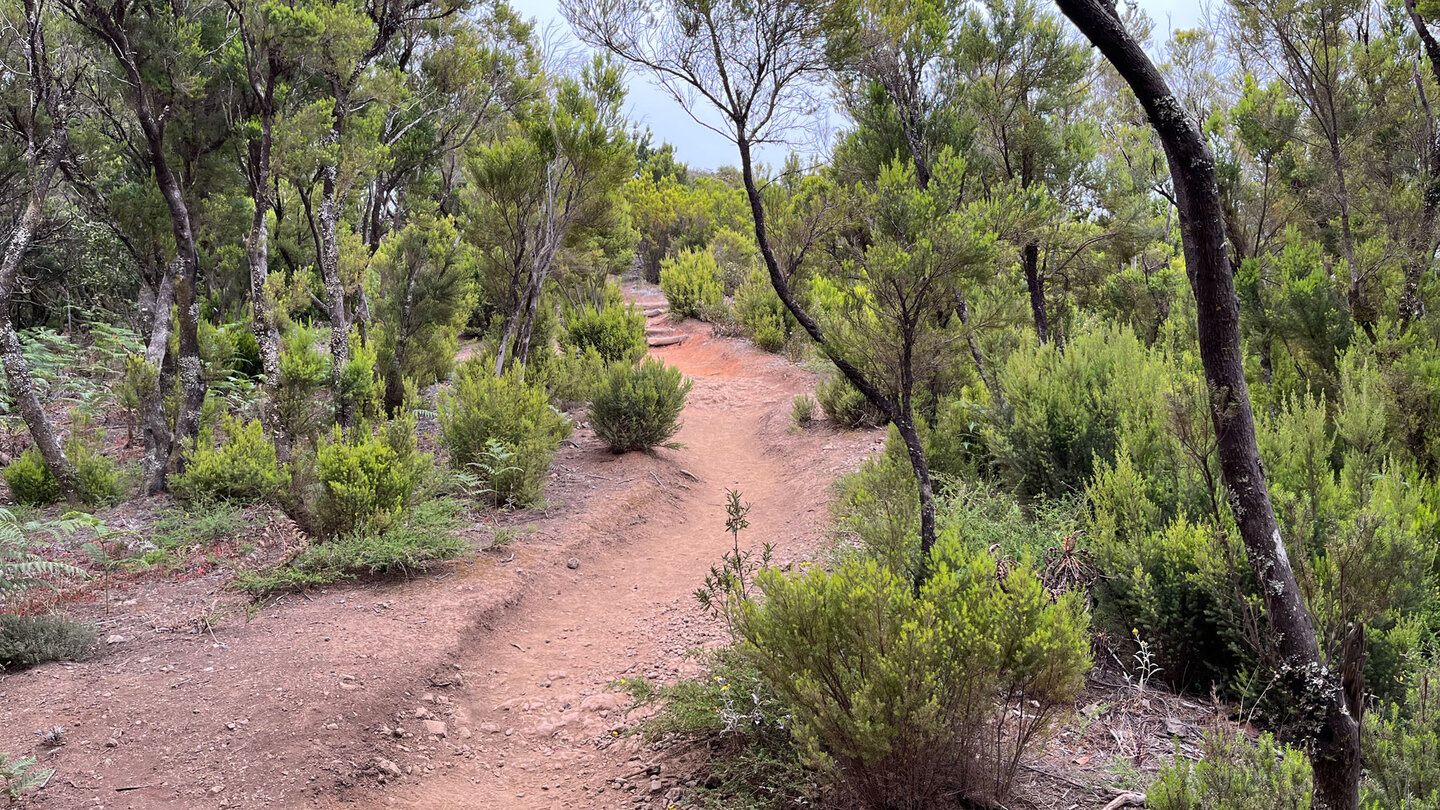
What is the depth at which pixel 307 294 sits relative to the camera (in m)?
7.80

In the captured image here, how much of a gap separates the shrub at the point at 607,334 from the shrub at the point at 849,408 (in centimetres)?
365

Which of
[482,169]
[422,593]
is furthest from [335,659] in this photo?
[482,169]

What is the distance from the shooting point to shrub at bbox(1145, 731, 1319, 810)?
1688 mm

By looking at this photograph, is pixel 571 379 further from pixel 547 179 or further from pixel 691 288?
pixel 691 288

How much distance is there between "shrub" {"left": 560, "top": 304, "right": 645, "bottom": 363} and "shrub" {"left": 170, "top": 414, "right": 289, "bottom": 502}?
18.3 ft

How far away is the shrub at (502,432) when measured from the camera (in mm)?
6875

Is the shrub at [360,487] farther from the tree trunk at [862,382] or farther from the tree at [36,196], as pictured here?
the tree trunk at [862,382]

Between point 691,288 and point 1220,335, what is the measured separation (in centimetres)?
1672

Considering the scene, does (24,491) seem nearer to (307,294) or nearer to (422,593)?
(307,294)

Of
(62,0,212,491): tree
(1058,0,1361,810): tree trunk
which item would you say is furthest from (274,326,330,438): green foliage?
(1058,0,1361,810): tree trunk

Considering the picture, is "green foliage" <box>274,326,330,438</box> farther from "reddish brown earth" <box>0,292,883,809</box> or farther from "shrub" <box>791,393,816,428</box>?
"shrub" <box>791,393,816,428</box>

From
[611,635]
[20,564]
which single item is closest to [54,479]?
[20,564]

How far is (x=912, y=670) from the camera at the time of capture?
234cm

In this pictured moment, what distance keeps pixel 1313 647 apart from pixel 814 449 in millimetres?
7062
